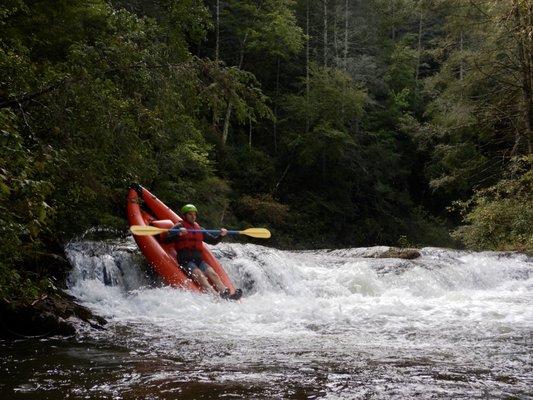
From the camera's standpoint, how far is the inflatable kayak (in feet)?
24.1

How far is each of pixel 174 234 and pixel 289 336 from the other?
328 cm

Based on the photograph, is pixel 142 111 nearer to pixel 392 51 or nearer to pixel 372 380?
pixel 372 380

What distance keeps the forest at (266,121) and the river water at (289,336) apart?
687mm

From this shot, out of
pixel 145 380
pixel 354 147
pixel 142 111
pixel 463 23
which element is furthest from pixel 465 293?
pixel 354 147

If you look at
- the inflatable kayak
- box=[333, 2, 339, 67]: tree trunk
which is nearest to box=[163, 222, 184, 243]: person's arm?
the inflatable kayak

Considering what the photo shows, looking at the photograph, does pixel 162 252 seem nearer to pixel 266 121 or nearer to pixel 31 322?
pixel 31 322

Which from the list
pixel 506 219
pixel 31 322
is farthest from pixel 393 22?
→ pixel 31 322

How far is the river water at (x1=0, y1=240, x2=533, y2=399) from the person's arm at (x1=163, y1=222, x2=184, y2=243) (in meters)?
0.54

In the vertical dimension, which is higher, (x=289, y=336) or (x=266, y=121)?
(x=266, y=121)

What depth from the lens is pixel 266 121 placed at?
894 inches

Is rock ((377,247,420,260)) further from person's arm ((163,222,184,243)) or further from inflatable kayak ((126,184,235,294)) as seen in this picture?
person's arm ((163,222,184,243))

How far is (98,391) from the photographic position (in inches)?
116

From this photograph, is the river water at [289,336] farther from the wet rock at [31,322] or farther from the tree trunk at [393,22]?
the tree trunk at [393,22]

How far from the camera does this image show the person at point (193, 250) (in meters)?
7.34
